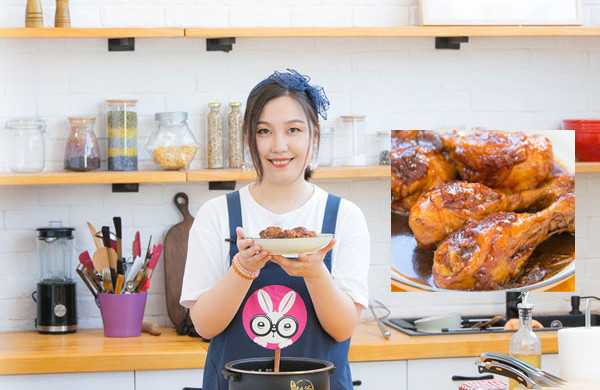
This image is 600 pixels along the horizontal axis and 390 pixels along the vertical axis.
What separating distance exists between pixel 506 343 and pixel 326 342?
1293 millimetres

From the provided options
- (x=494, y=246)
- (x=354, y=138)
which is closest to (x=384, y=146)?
(x=354, y=138)

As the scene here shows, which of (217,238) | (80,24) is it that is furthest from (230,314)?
(80,24)

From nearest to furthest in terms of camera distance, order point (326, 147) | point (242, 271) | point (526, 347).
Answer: point (242, 271), point (526, 347), point (326, 147)

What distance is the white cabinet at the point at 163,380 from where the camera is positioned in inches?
115

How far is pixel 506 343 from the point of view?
3.09 meters

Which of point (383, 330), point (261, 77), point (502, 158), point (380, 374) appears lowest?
point (380, 374)

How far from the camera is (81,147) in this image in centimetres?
321

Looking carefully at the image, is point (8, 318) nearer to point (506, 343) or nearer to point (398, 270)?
point (398, 270)

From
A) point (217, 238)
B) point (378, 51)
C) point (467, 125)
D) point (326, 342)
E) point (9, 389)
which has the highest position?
point (378, 51)

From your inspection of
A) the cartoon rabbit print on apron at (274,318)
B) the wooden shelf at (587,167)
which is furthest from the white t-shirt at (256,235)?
the wooden shelf at (587,167)

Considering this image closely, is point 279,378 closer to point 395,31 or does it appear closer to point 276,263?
point 276,263

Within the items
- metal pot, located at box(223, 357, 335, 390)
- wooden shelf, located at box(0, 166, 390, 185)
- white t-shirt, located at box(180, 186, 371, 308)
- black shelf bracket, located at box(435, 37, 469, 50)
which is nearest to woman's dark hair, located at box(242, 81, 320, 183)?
white t-shirt, located at box(180, 186, 371, 308)

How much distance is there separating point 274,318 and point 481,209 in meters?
1.58

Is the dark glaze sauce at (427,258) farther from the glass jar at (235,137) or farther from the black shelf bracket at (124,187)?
the black shelf bracket at (124,187)
